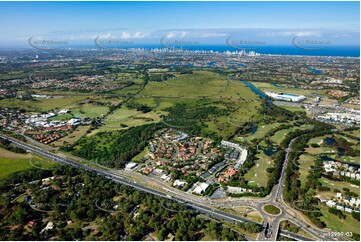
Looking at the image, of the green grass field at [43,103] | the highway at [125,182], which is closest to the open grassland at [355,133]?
the highway at [125,182]

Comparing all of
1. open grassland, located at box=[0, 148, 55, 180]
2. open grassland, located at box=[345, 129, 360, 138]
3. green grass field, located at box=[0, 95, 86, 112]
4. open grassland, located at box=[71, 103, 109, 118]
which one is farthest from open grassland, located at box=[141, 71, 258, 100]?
open grassland, located at box=[0, 148, 55, 180]

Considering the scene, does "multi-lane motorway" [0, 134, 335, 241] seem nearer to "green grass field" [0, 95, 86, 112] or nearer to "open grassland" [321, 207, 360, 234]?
"open grassland" [321, 207, 360, 234]

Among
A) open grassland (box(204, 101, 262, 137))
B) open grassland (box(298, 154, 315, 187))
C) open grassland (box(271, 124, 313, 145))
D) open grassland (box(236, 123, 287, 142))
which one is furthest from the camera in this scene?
open grassland (box(204, 101, 262, 137))

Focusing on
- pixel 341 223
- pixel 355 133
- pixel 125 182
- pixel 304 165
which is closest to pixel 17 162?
pixel 125 182

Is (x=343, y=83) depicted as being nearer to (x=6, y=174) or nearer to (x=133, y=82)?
(x=133, y=82)

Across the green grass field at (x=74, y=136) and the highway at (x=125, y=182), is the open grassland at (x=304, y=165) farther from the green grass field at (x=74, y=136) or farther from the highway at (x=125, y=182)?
the green grass field at (x=74, y=136)

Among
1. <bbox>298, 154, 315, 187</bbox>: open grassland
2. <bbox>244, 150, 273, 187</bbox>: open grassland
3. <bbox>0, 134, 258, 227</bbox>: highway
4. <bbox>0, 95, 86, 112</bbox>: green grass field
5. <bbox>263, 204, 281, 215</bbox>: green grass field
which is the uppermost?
<bbox>0, 95, 86, 112</bbox>: green grass field

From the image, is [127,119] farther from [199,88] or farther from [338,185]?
[338,185]
